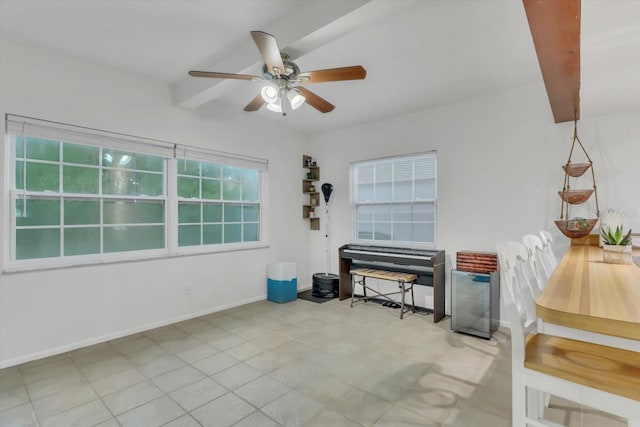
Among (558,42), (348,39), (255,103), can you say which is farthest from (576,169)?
(255,103)

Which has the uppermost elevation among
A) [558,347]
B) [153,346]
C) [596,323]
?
[596,323]

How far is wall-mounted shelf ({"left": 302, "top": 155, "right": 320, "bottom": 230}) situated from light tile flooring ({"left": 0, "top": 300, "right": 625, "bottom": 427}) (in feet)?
7.25

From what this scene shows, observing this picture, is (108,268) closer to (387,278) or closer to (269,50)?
(269,50)

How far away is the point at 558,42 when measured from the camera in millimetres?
1644

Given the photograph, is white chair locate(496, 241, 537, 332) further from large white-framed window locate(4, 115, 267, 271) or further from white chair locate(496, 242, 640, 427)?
large white-framed window locate(4, 115, 267, 271)

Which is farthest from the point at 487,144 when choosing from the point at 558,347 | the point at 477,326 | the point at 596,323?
the point at 596,323

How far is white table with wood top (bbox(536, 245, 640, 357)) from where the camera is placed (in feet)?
2.99

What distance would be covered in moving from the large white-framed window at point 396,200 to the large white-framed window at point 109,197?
1806 mm

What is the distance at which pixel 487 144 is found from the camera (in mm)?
3650

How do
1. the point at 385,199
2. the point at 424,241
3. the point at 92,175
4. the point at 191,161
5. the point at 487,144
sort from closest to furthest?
the point at 92,175
the point at 487,144
the point at 191,161
the point at 424,241
the point at 385,199

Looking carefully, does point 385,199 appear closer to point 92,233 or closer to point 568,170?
point 568,170

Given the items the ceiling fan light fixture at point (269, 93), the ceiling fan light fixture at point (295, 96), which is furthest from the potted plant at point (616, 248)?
the ceiling fan light fixture at point (269, 93)

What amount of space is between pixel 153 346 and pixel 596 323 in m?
3.37

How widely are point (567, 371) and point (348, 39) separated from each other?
2515 mm
